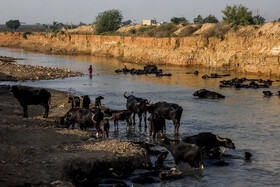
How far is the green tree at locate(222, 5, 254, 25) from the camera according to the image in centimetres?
5150

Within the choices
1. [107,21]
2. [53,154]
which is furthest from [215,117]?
[107,21]

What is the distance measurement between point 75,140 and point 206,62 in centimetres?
3834

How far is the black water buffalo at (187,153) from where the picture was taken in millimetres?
11992

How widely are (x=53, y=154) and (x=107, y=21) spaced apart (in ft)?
248

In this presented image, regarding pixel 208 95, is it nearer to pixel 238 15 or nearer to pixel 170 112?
pixel 170 112

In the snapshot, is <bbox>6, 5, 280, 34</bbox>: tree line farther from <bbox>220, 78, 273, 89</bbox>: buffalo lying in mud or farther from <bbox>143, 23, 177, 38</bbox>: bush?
<bbox>220, 78, 273, 89</bbox>: buffalo lying in mud

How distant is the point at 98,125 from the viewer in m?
15.0

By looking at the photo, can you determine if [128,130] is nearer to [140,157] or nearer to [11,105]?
[140,157]

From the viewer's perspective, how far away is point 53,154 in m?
11.8

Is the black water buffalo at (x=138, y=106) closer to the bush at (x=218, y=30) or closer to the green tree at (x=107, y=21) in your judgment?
the bush at (x=218, y=30)

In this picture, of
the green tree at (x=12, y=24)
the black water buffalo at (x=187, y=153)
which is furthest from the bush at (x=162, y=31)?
the green tree at (x=12, y=24)

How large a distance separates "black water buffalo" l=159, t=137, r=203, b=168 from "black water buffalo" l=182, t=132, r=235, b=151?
940 millimetres

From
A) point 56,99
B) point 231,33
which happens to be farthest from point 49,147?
point 231,33

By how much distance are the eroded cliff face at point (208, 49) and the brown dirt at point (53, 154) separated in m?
30.5
